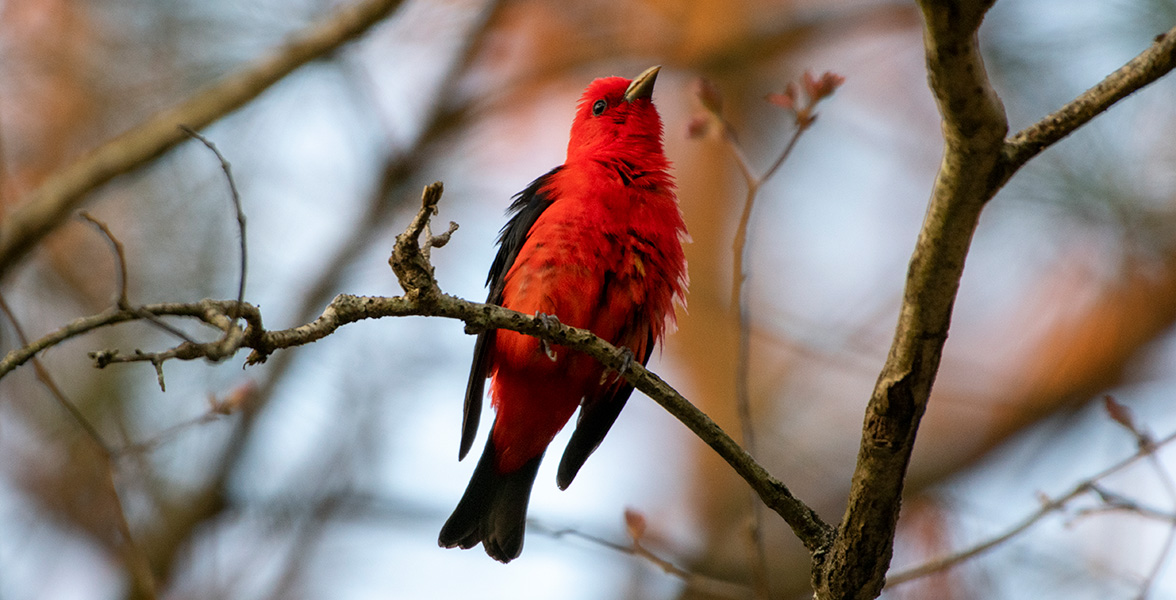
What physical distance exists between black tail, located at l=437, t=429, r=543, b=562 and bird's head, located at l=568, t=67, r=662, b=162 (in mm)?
1375

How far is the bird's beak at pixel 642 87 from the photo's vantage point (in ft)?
14.7

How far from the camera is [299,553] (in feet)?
20.1

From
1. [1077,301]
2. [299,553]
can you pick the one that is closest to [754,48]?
[1077,301]

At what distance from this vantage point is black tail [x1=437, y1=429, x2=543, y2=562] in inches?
156

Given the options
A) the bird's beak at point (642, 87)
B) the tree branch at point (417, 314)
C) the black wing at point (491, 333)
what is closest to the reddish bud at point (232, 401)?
the black wing at point (491, 333)

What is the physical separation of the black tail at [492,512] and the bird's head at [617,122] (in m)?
1.37

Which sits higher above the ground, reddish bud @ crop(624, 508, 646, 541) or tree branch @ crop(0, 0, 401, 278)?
tree branch @ crop(0, 0, 401, 278)

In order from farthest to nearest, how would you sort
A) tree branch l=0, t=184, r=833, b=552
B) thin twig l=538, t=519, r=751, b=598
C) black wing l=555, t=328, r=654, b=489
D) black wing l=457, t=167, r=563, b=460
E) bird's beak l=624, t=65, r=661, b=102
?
bird's beak l=624, t=65, r=661, b=102
black wing l=555, t=328, r=654, b=489
black wing l=457, t=167, r=563, b=460
thin twig l=538, t=519, r=751, b=598
tree branch l=0, t=184, r=833, b=552

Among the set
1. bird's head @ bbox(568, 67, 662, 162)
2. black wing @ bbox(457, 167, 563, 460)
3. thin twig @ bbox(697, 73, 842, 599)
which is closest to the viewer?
thin twig @ bbox(697, 73, 842, 599)

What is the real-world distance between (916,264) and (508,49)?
5.56 m

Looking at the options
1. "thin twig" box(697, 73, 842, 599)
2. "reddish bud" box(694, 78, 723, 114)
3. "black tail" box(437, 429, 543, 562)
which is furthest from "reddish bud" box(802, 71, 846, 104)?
"black tail" box(437, 429, 543, 562)

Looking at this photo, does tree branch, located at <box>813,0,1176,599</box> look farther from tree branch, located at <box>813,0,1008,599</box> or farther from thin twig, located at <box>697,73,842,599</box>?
thin twig, located at <box>697,73,842,599</box>

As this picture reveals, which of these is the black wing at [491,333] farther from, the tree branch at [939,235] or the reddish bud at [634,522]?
the tree branch at [939,235]

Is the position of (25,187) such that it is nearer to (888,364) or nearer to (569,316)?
(569,316)
